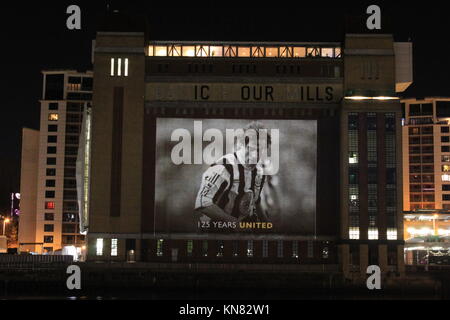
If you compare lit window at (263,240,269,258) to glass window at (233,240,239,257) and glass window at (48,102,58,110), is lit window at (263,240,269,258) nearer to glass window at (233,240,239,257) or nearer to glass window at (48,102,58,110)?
glass window at (233,240,239,257)

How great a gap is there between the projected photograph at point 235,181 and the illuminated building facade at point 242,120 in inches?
19.9

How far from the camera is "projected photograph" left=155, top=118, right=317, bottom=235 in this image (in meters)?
125

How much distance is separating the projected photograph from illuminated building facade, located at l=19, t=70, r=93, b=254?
62793mm

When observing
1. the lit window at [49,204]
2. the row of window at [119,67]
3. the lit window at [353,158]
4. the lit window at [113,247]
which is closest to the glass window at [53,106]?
the lit window at [49,204]

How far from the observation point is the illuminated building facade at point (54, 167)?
184875 mm

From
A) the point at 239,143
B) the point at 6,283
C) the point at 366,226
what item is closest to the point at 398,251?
the point at 366,226

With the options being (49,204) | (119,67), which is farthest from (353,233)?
(49,204)

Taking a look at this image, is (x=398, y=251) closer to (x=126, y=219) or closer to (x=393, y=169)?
(x=393, y=169)

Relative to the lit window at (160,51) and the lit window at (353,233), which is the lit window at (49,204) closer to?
the lit window at (160,51)

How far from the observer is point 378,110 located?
404 ft

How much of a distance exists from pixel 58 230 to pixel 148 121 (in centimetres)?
6793

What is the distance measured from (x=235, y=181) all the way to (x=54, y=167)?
2926 inches

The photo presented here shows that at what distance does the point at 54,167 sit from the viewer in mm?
186250

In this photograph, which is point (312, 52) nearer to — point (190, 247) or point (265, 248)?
point (265, 248)
